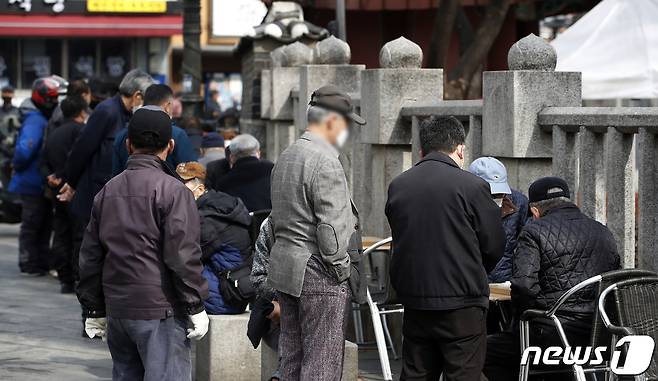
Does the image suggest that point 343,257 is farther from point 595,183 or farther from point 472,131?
point 472,131

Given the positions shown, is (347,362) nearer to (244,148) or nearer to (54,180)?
(244,148)

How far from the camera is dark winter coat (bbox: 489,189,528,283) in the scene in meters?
8.27

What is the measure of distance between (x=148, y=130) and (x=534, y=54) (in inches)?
127

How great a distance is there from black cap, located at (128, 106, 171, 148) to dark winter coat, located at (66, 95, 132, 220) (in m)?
3.66

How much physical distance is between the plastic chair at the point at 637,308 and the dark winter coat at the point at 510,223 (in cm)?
152

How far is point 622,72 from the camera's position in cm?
1279

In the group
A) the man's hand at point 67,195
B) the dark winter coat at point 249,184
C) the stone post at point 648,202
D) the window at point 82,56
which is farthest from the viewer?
the window at point 82,56

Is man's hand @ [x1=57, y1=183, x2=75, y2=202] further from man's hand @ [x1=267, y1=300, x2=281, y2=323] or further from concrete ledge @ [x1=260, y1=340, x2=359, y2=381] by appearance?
man's hand @ [x1=267, y1=300, x2=281, y2=323]

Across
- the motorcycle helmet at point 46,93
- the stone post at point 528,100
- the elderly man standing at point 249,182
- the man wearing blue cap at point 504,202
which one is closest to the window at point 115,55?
→ the motorcycle helmet at point 46,93

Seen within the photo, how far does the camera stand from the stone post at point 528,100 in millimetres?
8781

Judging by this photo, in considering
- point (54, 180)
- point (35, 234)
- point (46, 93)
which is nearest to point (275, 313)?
point (54, 180)

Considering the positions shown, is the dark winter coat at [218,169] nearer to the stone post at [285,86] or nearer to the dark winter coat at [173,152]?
the dark winter coat at [173,152]

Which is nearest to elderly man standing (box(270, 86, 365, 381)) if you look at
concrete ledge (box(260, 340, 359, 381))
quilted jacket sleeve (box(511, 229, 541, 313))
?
quilted jacket sleeve (box(511, 229, 541, 313))

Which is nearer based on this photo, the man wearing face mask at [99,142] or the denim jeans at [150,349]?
the denim jeans at [150,349]
